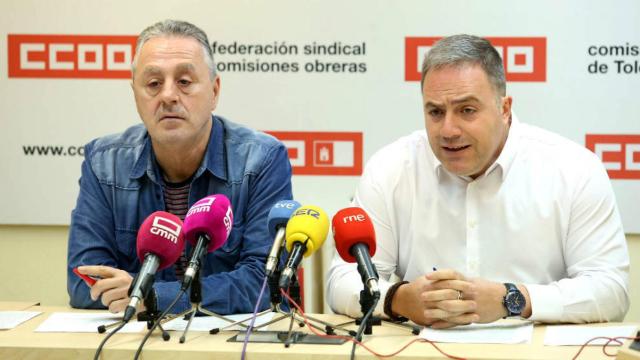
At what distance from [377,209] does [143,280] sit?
1139mm

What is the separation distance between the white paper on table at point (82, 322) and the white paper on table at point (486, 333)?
842 millimetres

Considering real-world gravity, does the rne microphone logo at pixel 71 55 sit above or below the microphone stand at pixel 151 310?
above

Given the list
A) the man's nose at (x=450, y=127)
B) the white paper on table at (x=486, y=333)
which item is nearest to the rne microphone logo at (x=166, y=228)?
the white paper on table at (x=486, y=333)

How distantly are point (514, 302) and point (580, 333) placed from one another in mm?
203

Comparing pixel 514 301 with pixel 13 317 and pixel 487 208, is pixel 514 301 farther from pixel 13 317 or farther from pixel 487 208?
pixel 13 317

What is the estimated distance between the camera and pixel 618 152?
392 cm

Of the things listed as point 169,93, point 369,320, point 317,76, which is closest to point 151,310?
point 369,320

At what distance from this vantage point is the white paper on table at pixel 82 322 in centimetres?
232

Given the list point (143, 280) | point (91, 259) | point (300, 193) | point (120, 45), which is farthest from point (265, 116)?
point (143, 280)

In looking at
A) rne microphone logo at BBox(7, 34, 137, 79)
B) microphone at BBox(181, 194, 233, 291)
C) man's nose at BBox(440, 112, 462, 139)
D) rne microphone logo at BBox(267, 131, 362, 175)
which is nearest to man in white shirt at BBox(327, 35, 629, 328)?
man's nose at BBox(440, 112, 462, 139)

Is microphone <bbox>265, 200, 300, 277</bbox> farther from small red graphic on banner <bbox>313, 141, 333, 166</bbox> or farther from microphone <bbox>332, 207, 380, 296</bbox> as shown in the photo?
small red graphic on banner <bbox>313, 141, 333, 166</bbox>

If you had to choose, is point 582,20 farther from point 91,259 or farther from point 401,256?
point 91,259

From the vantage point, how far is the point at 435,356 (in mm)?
2016

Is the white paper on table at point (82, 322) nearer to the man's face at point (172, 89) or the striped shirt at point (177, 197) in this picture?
the striped shirt at point (177, 197)
